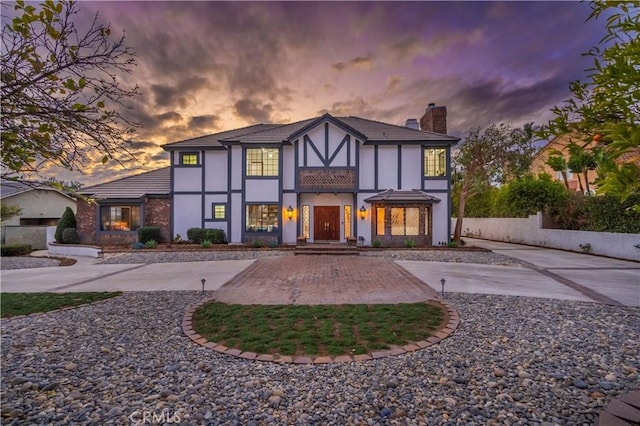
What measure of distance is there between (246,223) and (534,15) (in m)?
15.2

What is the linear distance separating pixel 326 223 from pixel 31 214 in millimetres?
24853

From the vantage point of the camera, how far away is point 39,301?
6414 mm

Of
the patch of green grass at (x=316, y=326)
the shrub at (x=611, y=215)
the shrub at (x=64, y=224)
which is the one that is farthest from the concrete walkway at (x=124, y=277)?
the shrub at (x=611, y=215)

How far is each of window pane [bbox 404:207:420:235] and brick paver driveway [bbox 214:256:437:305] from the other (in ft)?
17.6

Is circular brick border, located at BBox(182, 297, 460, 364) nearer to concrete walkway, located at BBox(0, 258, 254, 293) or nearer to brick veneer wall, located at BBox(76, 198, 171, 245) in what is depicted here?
concrete walkway, located at BBox(0, 258, 254, 293)

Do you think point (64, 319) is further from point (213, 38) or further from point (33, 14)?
point (213, 38)

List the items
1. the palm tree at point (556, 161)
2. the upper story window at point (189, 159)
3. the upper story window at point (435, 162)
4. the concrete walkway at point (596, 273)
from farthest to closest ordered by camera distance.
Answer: the upper story window at point (189, 159) < the upper story window at point (435, 162) < the concrete walkway at point (596, 273) < the palm tree at point (556, 161)

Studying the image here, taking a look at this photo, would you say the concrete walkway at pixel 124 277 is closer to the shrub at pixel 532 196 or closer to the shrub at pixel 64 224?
the shrub at pixel 64 224

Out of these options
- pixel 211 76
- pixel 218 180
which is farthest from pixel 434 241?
pixel 211 76

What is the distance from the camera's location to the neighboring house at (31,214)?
19.5m

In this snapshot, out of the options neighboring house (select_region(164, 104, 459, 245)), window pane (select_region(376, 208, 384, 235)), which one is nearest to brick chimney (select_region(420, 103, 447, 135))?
neighboring house (select_region(164, 104, 459, 245))

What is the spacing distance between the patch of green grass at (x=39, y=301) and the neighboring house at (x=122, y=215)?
1097 cm

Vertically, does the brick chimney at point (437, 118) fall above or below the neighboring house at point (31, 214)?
above

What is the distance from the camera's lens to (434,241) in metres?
16.5
